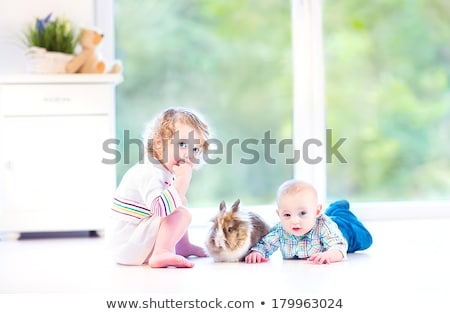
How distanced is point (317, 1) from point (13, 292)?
219 centimetres

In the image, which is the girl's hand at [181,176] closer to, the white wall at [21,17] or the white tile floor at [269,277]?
the white tile floor at [269,277]

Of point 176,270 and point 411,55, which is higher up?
point 411,55

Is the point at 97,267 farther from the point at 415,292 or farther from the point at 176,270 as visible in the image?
the point at 415,292

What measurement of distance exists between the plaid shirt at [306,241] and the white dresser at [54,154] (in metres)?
0.98

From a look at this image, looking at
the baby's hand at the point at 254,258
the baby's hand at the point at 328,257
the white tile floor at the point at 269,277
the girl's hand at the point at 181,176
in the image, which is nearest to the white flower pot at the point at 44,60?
the white tile floor at the point at 269,277

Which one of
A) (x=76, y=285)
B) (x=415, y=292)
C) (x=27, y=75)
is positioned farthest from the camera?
(x=27, y=75)

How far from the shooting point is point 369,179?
385cm

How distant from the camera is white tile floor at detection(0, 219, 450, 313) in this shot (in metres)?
1.60

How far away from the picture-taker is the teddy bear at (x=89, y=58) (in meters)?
2.95

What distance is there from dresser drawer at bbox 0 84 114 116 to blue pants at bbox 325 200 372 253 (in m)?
1.10

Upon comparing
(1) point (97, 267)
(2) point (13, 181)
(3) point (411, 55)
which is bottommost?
(1) point (97, 267)

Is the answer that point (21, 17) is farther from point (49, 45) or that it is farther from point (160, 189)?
point (160, 189)

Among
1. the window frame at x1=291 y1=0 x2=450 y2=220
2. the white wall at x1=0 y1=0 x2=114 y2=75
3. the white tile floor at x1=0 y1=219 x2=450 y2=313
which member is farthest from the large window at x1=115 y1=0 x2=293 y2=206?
the white tile floor at x1=0 y1=219 x2=450 y2=313

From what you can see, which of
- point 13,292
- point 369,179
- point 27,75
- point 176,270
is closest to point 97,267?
point 176,270
